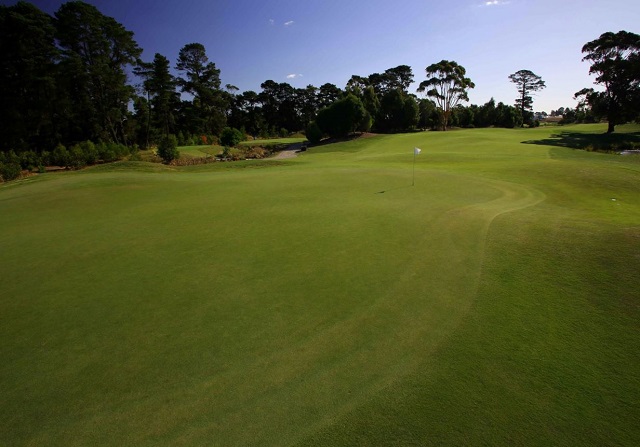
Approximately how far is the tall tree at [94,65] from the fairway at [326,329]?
1333 inches

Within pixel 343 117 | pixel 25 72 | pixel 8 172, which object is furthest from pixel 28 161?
pixel 343 117

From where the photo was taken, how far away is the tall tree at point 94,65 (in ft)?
115

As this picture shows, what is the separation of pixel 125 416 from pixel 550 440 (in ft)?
13.9

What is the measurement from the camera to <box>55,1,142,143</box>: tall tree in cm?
3506

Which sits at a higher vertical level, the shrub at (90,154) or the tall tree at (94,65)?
the tall tree at (94,65)

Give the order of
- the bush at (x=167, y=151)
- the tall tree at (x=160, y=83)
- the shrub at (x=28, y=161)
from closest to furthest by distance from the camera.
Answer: the shrub at (x=28, y=161), the bush at (x=167, y=151), the tall tree at (x=160, y=83)

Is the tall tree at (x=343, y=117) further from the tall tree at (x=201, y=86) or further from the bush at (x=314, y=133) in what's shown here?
the tall tree at (x=201, y=86)

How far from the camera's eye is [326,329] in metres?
4.75

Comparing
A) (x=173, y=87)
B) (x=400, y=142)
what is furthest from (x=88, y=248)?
(x=173, y=87)

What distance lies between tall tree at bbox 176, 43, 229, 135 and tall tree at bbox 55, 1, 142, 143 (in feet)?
58.0

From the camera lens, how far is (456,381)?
373 cm

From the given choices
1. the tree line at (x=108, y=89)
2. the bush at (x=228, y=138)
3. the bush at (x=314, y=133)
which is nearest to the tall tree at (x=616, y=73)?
the tree line at (x=108, y=89)

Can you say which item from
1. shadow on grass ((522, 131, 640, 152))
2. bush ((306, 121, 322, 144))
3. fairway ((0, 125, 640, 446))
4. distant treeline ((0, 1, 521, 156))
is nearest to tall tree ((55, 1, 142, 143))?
distant treeline ((0, 1, 521, 156))

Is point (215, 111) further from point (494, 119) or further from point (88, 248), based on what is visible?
point (88, 248)
